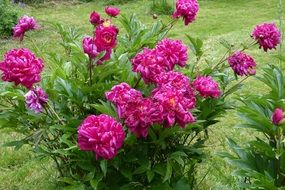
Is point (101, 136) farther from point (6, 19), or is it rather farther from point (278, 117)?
point (6, 19)

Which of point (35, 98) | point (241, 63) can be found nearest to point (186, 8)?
point (241, 63)

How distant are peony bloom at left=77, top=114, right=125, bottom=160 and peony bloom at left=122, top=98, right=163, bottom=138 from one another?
0.29 ft

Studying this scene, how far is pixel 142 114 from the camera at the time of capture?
2.35 m

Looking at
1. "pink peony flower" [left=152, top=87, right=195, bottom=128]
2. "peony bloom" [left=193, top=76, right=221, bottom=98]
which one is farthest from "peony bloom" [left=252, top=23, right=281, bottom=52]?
"pink peony flower" [left=152, top=87, right=195, bottom=128]

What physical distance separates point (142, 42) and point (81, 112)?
61 cm

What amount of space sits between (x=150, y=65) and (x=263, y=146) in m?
0.71

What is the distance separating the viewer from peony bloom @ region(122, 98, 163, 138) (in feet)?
7.66

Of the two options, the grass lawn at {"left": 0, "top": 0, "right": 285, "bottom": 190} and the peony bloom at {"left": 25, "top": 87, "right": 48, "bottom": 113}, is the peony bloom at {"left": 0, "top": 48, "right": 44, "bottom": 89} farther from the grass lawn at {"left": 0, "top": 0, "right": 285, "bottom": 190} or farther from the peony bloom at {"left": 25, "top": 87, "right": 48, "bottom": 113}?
the grass lawn at {"left": 0, "top": 0, "right": 285, "bottom": 190}

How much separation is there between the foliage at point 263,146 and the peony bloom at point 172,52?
0.41 meters

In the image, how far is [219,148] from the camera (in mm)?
4711

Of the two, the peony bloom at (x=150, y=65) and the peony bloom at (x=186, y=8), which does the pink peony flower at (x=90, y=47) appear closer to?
the peony bloom at (x=150, y=65)

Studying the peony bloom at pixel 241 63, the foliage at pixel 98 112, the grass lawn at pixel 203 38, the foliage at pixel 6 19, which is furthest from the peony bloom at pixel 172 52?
the foliage at pixel 6 19

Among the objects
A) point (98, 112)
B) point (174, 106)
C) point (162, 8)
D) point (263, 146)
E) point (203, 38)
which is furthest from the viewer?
point (162, 8)

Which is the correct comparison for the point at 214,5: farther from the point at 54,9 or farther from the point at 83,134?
the point at 83,134
